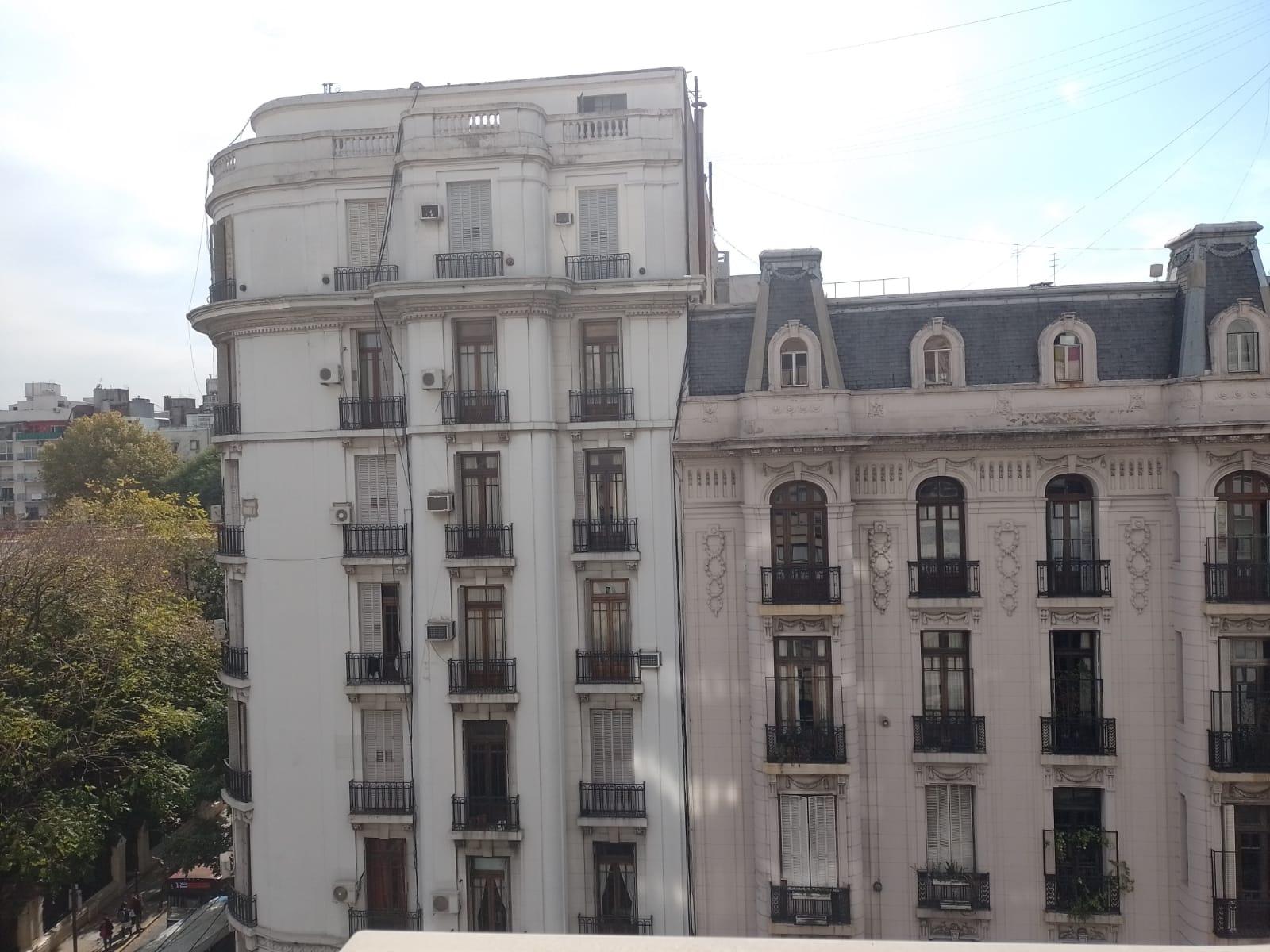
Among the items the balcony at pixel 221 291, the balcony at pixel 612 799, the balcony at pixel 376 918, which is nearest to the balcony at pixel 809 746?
the balcony at pixel 612 799

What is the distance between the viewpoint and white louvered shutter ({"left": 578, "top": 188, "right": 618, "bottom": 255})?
2094 centimetres

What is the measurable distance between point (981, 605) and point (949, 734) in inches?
115

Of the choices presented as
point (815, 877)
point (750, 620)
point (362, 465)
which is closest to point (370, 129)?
point (362, 465)

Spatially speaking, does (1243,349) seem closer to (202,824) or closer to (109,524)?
(202,824)

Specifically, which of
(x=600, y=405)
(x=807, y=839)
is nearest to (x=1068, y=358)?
(x=600, y=405)

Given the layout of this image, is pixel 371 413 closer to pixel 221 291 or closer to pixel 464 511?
pixel 464 511

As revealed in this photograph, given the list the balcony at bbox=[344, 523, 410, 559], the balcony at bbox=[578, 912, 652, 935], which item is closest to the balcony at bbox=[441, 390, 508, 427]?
the balcony at bbox=[344, 523, 410, 559]

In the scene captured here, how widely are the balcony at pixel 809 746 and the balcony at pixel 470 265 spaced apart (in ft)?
39.7

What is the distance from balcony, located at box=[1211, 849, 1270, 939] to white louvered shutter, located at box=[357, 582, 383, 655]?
1862 cm

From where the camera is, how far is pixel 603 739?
67.8 ft

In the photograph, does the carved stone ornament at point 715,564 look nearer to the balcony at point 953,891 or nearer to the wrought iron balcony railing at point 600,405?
the wrought iron balcony railing at point 600,405

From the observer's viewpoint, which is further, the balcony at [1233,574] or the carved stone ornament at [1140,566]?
the carved stone ornament at [1140,566]

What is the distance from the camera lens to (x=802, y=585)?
19516 mm

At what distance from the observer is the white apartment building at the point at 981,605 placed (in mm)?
18562
